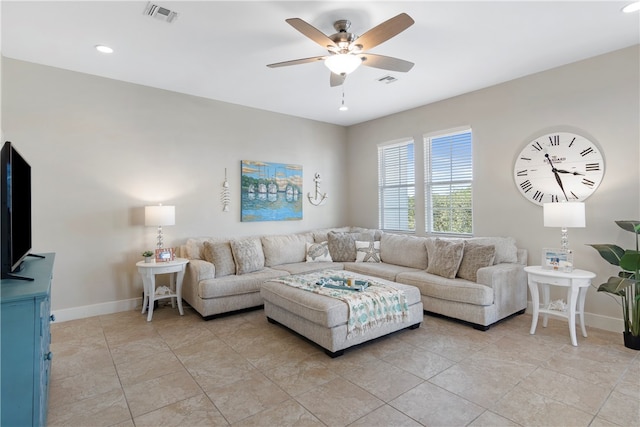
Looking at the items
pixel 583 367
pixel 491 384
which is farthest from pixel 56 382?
pixel 583 367

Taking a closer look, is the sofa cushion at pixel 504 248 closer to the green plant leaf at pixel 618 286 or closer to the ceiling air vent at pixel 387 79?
the green plant leaf at pixel 618 286

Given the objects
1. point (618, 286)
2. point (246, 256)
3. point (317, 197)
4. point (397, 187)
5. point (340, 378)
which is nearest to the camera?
point (340, 378)

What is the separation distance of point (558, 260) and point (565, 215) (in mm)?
490

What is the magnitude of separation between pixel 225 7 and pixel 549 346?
157 inches

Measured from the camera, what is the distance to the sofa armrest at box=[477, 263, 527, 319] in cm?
345

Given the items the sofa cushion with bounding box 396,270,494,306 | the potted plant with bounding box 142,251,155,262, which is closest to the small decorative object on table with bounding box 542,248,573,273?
the sofa cushion with bounding box 396,270,494,306

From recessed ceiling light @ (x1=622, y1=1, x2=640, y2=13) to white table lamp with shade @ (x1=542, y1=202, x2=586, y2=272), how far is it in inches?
63.0

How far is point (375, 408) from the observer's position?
82.3 inches

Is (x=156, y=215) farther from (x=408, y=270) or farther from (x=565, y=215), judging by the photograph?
(x=565, y=215)

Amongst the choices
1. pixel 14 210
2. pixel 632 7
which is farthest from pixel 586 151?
pixel 14 210


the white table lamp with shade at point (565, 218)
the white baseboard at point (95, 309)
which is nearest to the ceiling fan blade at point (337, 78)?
the white table lamp with shade at point (565, 218)

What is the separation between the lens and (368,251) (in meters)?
4.96

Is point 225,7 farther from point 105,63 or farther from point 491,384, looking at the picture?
point 491,384

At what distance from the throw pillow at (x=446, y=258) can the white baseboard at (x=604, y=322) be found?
1.42 m
